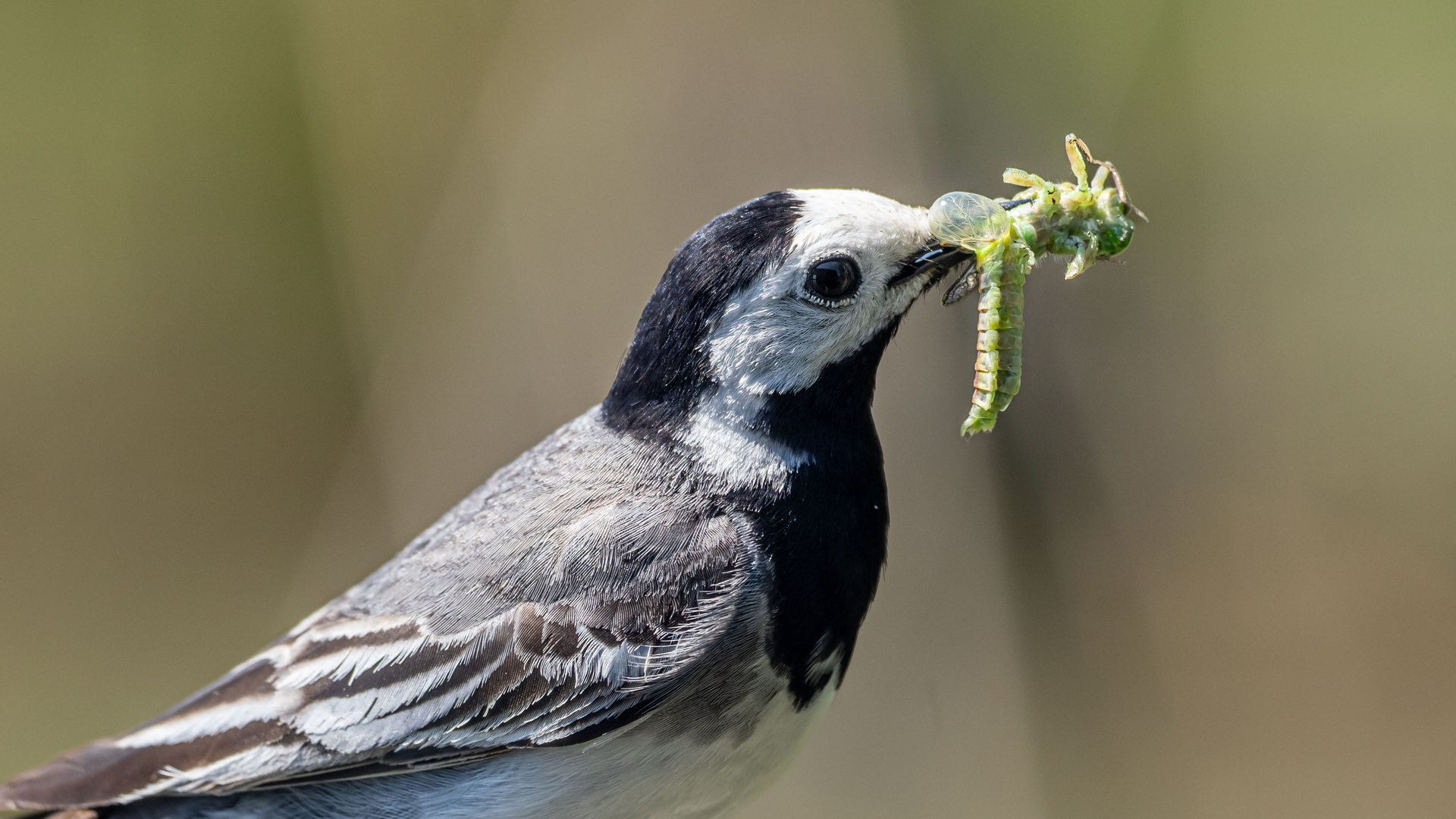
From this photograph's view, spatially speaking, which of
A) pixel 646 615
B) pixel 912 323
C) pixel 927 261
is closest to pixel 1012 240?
pixel 927 261

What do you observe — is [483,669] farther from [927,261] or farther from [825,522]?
[927,261]

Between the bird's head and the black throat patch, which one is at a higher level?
the bird's head

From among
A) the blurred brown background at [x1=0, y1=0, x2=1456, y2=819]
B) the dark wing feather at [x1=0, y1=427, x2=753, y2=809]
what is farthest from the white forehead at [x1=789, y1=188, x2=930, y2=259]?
the blurred brown background at [x1=0, y1=0, x2=1456, y2=819]

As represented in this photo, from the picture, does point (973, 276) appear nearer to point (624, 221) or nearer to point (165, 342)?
point (624, 221)

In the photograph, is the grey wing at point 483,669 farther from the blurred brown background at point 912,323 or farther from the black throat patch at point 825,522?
the blurred brown background at point 912,323

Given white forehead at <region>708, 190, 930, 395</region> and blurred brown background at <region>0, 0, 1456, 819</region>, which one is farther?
blurred brown background at <region>0, 0, 1456, 819</region>

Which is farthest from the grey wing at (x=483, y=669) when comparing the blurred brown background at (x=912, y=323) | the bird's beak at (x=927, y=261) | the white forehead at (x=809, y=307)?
the blurred brown background at (x=912, y=323)

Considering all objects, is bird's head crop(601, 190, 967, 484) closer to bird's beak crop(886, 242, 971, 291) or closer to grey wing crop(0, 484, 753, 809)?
bird's beak crop(886, 242, 971, 291)
